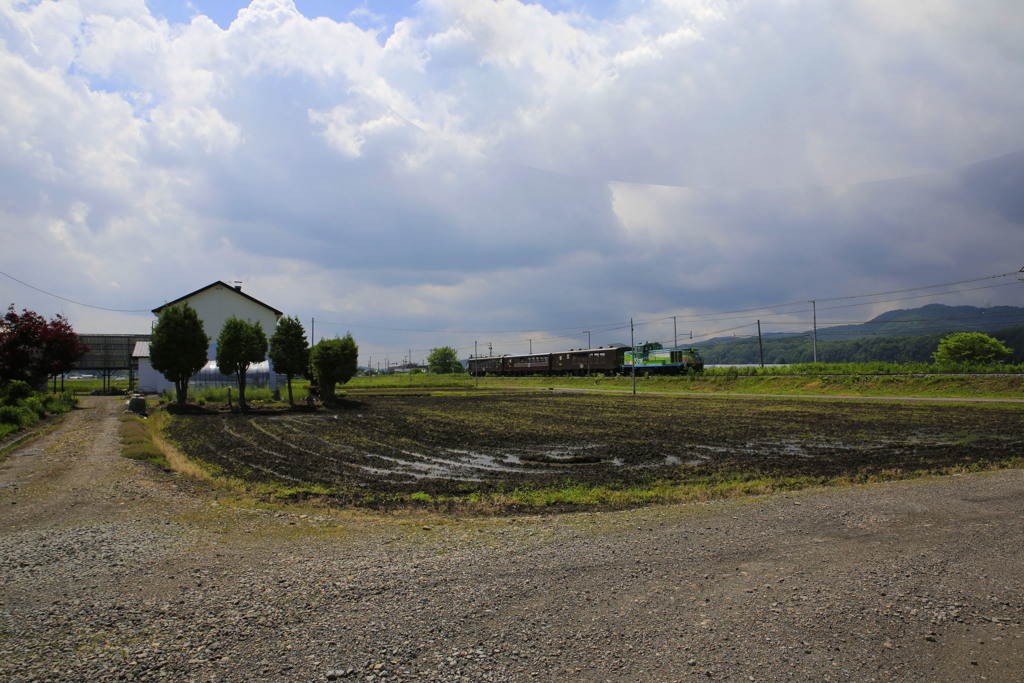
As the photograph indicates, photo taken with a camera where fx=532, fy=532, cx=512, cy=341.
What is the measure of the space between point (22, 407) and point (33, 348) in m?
9.65

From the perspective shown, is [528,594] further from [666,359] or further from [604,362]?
[604,362]

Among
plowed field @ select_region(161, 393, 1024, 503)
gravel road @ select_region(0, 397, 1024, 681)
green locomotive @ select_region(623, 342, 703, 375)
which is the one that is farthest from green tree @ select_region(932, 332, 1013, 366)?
gravel road @ select_region(0, 397, 1024, 681)

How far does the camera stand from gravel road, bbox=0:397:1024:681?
3.84 meters

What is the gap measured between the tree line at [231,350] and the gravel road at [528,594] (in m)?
26.8

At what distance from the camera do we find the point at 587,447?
16.1 meters

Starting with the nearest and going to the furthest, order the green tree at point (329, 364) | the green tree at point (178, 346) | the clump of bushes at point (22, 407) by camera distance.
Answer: the clump of bushes at point (22, 407) → the green tree at point (178, 346) → the green tree at point (329, 364)

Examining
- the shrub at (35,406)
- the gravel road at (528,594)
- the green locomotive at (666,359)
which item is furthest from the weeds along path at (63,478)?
the green locomotive at (666,359)

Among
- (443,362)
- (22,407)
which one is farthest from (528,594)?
(443,362)

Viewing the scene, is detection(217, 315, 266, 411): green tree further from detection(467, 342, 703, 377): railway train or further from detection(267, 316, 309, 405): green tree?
detection(467, 342, 703, 377): railway train

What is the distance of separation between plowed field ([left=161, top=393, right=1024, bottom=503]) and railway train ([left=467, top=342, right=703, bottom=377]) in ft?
79.2

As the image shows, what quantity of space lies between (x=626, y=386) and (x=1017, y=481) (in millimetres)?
47701

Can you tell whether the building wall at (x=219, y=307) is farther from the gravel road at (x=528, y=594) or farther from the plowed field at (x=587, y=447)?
the gravel road at (x=528, y=594)

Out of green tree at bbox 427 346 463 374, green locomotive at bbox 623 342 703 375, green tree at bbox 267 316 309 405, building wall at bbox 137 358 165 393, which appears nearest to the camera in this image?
green tree at bbox 267 316 309 405

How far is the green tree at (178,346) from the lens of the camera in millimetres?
31922
